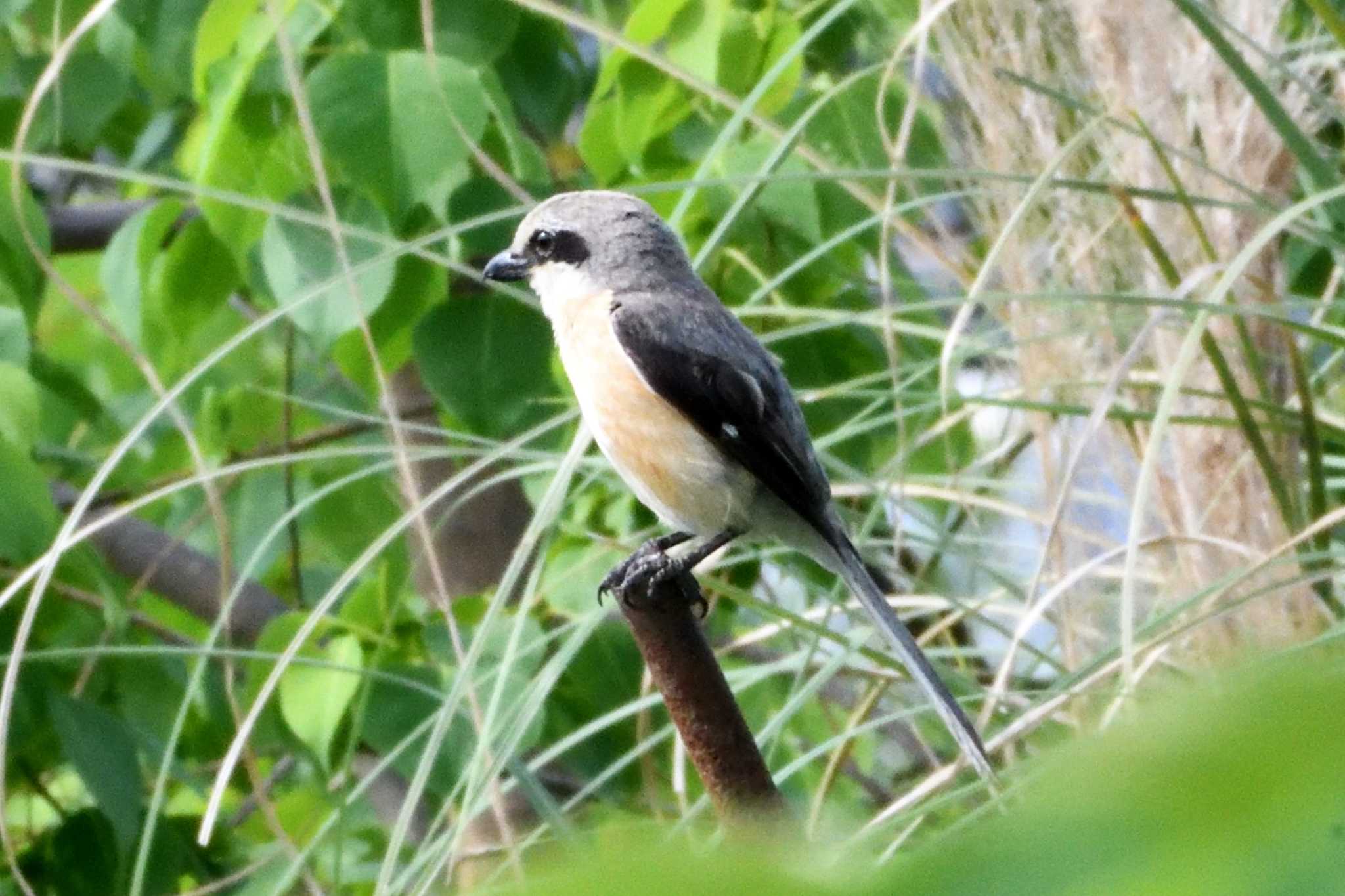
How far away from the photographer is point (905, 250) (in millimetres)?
3895

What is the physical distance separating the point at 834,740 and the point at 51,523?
0.97 meters

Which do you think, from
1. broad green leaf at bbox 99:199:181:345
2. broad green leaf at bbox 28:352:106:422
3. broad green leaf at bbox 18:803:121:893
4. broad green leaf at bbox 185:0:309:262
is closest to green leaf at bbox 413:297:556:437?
broad green leaf at bbox 185:0:309:262

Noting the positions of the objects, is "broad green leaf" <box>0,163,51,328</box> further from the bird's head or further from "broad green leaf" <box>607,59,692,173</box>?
"broad green leaf" <box>607,59,692,173</box>

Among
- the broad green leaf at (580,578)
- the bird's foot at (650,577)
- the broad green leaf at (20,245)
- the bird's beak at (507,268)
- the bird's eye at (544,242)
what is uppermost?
the broad green leaf at (20,245)

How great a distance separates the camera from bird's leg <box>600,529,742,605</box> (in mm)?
1419

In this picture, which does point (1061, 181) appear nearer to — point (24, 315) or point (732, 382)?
point (732, 382)

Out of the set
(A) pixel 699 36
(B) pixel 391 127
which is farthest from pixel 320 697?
(A) pixel 699 36

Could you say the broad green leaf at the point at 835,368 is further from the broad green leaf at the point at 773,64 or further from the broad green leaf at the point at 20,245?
the broad green leaf at the point at 20,245

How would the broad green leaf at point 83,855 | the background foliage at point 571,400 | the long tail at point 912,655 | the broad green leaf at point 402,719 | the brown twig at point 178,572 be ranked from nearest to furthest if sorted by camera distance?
the long tail at point 912,655, the background foliage at point 571,400, the broad green leaf at point 402,719, the broad green leaf at point 83,855, the brown twig at point 178,572

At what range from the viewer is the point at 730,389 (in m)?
1.80

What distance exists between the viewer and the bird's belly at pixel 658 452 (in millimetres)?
1810

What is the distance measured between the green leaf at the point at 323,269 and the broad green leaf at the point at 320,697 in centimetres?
39

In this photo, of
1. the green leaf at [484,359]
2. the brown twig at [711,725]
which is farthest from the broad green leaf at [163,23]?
the brown twig at [711,725]

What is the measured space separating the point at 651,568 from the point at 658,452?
0.25 metres
